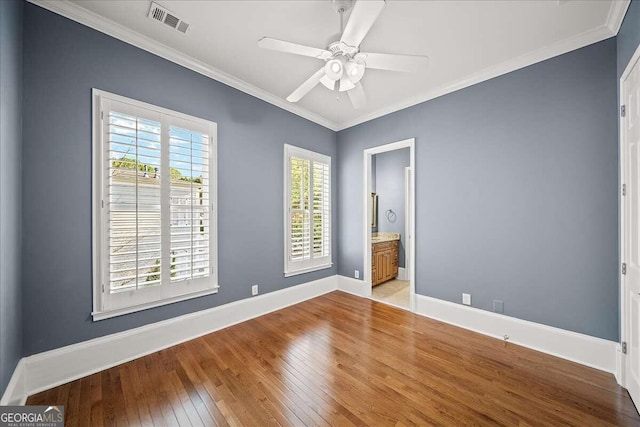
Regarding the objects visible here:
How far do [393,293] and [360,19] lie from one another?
397 centimetres

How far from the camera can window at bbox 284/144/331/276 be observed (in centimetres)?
375

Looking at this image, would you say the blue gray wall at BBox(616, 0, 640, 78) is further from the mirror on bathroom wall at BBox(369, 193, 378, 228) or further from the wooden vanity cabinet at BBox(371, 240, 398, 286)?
the mirror on bathroom wall at BBox(369, 193, 378, 228)

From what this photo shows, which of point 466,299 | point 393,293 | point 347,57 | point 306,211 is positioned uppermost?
point 347,57

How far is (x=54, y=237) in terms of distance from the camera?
1956 mm

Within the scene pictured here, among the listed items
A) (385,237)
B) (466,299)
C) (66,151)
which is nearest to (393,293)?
(385,237)

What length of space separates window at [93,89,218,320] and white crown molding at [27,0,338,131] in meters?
0.57

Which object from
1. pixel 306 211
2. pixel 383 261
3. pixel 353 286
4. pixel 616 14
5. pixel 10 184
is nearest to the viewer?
pixel 10 184

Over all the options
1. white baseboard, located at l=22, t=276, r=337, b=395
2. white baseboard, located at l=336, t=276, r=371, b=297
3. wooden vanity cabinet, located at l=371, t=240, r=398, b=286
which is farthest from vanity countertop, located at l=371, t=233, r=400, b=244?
white baseboard, located at l=22, t=276, r=337, b=395

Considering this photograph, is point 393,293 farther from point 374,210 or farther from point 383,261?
point 374,210

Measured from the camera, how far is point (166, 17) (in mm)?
2115

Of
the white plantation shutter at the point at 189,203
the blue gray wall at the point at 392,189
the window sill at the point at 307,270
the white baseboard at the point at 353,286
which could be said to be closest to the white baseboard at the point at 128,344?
the window sill at the point at 307,270

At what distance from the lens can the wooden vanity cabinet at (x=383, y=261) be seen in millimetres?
4523

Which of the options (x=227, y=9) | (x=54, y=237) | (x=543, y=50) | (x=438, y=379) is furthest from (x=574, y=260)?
(x=54, y=237)

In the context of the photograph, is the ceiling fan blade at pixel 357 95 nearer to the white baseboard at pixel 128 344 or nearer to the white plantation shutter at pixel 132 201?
the white plantation shutter at pixel 132 201
